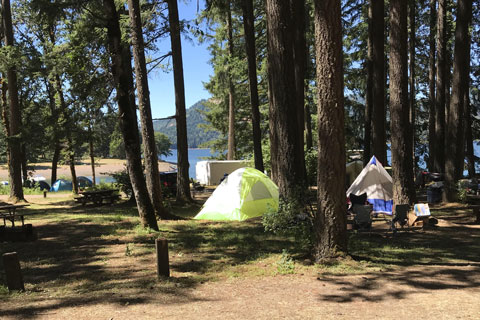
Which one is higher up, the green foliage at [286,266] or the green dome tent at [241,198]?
the green dome tent at [241,198]

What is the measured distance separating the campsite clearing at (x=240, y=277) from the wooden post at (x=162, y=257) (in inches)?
7.8

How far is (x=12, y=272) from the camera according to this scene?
566 centimetres

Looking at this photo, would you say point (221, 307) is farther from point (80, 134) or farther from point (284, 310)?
point (80, 134)

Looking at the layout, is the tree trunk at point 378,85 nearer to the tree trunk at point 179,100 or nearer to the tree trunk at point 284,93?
the tree trunk at point 284,93

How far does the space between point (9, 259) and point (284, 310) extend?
416 centimetres

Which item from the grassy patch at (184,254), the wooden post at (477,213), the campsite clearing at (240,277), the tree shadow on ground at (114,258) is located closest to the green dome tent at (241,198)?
the grassy patch at (184,254)

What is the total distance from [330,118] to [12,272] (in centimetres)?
570

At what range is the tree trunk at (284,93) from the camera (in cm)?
970

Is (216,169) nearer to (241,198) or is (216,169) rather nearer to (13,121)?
(13,121)

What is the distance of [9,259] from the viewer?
5.59 m

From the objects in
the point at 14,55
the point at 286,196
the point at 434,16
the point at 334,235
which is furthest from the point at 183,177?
the point at 434,16

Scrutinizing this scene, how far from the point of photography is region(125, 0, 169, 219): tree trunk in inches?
444

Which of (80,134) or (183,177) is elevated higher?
(80,134)

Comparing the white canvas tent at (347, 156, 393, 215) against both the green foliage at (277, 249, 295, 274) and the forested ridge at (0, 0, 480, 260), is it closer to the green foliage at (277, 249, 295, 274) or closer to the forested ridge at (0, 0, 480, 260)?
the forested ridge at (0, 0, 480, 260)
